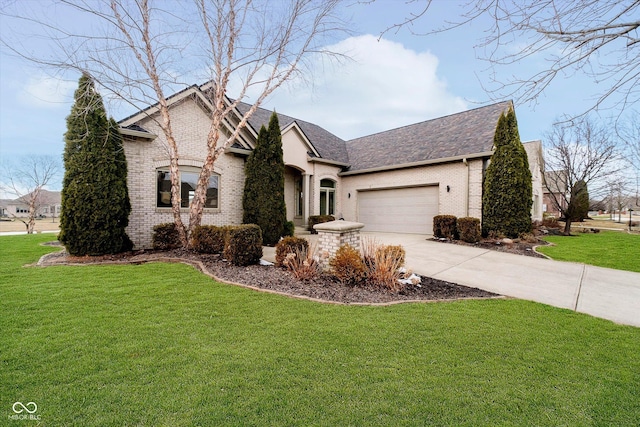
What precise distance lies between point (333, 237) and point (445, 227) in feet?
23.8

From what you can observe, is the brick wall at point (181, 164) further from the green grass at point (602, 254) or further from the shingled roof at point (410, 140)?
the green grass at point (602, 254)

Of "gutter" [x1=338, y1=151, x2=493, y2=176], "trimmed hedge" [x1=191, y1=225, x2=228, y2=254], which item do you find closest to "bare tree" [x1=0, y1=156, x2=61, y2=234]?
"trimmed hedge" [x1=191, y1=225, x2=228, y2=254]

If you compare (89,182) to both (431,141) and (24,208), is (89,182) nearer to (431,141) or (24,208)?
(431,141)

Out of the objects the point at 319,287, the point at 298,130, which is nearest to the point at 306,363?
the point at 319,287

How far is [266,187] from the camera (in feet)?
36.4

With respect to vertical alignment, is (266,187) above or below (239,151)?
below

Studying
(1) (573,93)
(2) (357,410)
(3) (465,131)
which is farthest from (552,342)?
(3) (465,131)

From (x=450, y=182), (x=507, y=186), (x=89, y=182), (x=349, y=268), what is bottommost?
(x=349, y=268)

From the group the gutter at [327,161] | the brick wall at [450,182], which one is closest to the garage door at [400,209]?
the brick wall at [450,182]

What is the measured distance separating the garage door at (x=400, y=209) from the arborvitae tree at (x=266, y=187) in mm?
5659

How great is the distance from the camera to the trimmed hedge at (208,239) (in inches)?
320

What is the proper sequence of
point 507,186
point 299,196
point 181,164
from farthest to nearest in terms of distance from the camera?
point 299,196 → point 507,186 → point 181,164

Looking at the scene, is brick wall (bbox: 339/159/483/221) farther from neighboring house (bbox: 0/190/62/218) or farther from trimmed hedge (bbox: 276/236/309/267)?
neighboring house (bbox: 0/190/62/218)

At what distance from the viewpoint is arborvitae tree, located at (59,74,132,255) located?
25.1 ft
